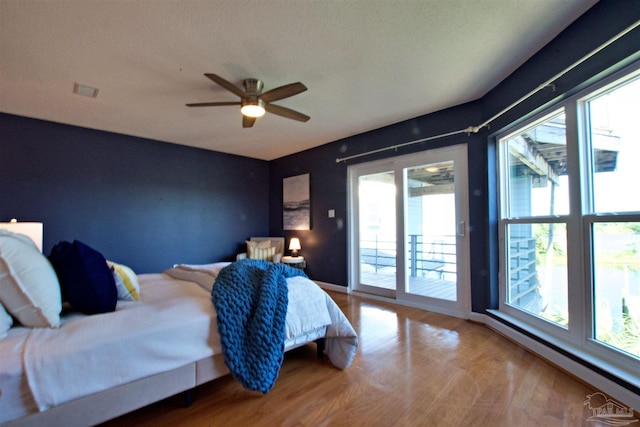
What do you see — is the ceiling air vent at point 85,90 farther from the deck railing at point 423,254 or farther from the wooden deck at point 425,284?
the wooden deck at point 425,284

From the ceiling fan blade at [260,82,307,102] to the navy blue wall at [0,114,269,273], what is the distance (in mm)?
2744

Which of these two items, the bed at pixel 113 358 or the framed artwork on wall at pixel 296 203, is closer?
the bed at pixel 113 358

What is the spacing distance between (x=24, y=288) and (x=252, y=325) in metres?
1.05

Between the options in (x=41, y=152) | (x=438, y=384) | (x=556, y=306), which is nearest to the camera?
(x=438, y=384)

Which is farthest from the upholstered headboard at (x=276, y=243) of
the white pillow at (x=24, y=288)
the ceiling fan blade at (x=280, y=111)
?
the white pillow at (x=24, y=288)

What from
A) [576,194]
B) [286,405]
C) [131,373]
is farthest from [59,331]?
[576,194]

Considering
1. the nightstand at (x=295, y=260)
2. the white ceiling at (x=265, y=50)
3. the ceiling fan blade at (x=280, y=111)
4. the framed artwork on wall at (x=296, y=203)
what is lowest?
the nightstand at (x=295, y=260)

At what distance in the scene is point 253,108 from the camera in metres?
2.45

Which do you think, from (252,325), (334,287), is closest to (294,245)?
(334,287)

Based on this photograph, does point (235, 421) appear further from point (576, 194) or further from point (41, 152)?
point (41, 152)

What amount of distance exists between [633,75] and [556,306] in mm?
1645

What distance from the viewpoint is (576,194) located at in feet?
6.45

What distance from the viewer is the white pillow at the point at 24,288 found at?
123 cm

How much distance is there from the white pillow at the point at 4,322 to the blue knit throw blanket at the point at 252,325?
85 centimetres
